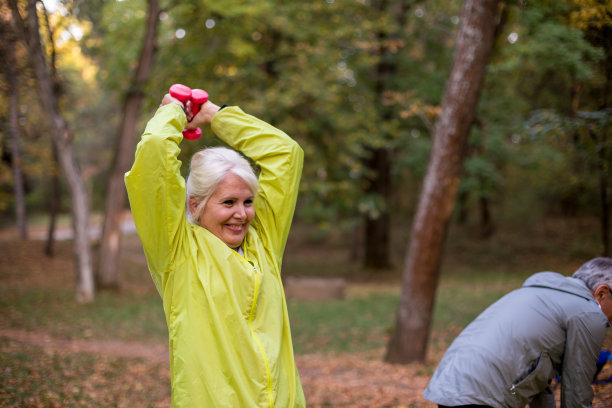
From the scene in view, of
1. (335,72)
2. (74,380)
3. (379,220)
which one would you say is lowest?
(379,220)

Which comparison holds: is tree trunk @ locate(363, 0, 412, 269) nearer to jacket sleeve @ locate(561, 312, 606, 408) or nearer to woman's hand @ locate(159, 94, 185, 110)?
jacket sleeve @ locate(561, 312, 606, 408)

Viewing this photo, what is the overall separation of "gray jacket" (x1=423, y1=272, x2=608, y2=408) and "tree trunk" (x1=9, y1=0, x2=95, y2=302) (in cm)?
1164

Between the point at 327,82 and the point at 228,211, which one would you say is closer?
the point at 228,211

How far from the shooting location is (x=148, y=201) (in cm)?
241

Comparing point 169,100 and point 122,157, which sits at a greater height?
point 169,100

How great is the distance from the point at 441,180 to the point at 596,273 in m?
4.24

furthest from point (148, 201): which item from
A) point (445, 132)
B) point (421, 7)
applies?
point (421, 7)

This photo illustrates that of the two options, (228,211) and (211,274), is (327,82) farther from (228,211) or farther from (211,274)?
(211,274)

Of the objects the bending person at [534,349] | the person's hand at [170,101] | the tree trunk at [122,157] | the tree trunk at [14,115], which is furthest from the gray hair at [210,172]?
the tree trunk at [122,157]

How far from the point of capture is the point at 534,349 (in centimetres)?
281

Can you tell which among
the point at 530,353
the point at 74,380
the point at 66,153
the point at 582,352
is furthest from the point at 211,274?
the point at 66,153

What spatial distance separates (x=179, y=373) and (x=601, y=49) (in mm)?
6285

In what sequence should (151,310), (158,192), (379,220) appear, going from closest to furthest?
(158,192) < (151,310) < (379,220)

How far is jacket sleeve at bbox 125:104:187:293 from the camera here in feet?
7.82
